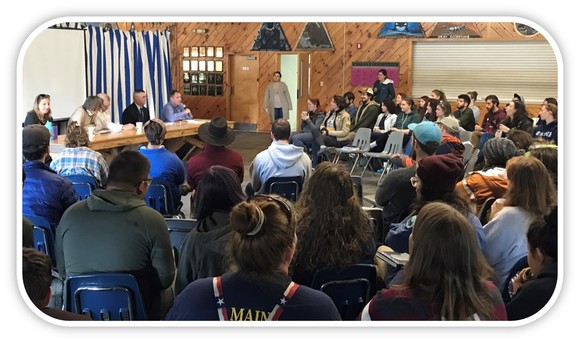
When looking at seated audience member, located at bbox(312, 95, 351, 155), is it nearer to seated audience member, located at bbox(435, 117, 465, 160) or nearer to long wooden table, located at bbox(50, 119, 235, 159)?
long wooden table, located at bbox(50, 119, 235, 159)

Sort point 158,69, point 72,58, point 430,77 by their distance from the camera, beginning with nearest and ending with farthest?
point 72,58
point 158,69
point 430,77

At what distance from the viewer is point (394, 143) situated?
9.50 metres

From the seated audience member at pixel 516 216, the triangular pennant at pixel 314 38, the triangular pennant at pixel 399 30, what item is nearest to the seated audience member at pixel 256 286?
the seated audience member at pixel 516 216

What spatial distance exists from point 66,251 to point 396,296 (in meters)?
1.56

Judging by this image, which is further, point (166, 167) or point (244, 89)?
point (244, 89)

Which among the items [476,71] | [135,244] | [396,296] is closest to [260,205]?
[396,296]

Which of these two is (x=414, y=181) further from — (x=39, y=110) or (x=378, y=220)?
(x=39, y=110)

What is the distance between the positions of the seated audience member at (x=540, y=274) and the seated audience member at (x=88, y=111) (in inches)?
273

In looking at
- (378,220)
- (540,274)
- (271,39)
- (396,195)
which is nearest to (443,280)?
(540,274)

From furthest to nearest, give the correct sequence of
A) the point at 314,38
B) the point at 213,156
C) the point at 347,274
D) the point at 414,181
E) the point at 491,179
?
the point at 314,38, the point at 213,156, the point at 491,179, the point at 414,181, the point at 347,274

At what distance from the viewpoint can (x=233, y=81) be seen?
1634 centimetres

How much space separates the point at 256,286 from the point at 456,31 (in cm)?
1243

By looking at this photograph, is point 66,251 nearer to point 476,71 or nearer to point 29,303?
point 29,303

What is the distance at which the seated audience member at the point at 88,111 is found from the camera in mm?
8469
